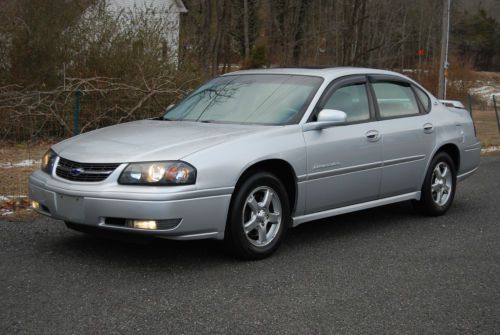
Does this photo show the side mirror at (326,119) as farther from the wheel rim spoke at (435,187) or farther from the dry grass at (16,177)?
the dry grass at (16,177)

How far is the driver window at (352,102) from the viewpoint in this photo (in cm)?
630

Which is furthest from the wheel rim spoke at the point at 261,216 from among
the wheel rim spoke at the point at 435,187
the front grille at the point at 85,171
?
the wheel rim spoke at the point at 435,187

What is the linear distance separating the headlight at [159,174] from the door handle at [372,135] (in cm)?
208

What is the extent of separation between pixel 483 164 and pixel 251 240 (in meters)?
8.60

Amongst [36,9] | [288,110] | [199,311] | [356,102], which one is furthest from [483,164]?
[199,311]

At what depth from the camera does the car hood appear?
5.02 metres

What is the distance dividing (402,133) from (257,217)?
2091mm

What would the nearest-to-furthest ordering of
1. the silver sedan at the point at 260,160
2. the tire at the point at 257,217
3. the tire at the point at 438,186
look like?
the silver sedan at the point at 260,160, the tire at the point at 257,217, the tire at the point at 438,186

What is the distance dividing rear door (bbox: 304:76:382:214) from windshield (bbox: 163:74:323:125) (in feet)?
0.73

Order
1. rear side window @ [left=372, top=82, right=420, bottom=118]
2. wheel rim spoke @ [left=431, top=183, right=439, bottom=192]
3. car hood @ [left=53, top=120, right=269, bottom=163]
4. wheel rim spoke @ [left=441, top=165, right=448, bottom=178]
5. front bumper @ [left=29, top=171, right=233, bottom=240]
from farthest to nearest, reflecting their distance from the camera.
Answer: wheel rim spoke @ [left=441, top=165, right=448, bottom=178] < wheel rim spoke @ [left=431, top=183, right=439, bottom=192] < rear side window @ [left=372, top=82, right=420, bottom=118] < car hood @ [left=53, top=120, right=269, bottom=163] < front bumper @ [left=29, top=171, right=233, bottom=240]

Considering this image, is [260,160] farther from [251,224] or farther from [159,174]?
[159,174]

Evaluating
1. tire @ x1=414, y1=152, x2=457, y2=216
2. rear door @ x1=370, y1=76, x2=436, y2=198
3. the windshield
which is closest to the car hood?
the windshield

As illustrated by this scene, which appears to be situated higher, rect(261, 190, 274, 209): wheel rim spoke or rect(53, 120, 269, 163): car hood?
rect(53, 120, 269, 163): car hood

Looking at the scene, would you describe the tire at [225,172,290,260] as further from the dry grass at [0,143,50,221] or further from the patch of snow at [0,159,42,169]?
the patch of snow at [0,159,42,169]
